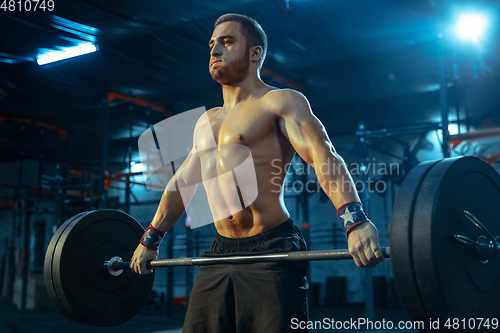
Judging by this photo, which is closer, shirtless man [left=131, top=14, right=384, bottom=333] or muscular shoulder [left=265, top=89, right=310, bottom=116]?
shirtless man [left=131, top=14, right=384, bottom=333]

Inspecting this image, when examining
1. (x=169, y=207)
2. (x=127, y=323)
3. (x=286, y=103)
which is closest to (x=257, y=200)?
(x=286, y=103)

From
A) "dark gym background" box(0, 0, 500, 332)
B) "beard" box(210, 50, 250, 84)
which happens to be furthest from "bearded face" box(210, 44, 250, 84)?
"dark gym background" box(0, 0, 500, 332)

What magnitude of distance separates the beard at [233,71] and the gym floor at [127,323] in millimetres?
4616

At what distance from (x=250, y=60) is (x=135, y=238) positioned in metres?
1.03

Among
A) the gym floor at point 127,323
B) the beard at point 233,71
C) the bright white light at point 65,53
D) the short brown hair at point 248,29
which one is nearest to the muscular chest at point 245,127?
the beard at point 233,71

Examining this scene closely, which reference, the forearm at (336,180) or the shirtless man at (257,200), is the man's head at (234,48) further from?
the forearm at (336,180)

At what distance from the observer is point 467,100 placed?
19.3 ft

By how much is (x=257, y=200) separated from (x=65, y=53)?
440 centimetres

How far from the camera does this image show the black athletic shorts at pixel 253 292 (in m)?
1.49

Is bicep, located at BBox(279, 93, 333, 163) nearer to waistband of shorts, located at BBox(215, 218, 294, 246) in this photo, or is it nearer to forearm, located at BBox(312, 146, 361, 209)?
forearm, located at BBox(312, 146, 361, 209)

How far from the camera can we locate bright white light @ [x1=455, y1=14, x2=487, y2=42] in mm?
4672

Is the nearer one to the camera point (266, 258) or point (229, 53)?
point (266, 258)

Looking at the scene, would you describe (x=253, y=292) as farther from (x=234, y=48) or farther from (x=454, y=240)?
(x=234, y=48)

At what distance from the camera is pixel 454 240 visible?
1.32m
